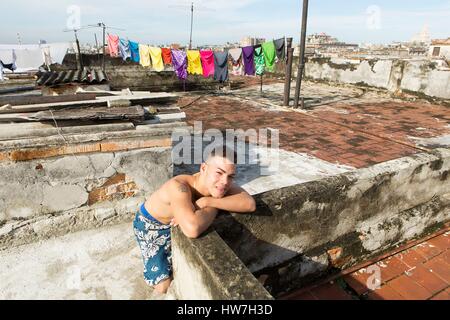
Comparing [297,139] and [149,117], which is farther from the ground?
[149,117]

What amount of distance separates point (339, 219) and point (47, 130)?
9.96 ft

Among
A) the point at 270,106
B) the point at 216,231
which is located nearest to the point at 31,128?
the point at 216,231

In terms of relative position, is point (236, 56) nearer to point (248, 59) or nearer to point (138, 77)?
point (248, 59)

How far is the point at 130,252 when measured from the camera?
318cm

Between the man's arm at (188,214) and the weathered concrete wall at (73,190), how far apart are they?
1.55m

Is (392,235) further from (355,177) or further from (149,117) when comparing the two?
(149,117)

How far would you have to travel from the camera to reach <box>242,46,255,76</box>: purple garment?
11.3 m

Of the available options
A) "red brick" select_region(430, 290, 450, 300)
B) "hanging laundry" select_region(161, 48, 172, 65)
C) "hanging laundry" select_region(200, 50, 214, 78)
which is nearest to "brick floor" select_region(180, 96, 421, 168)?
"hanging laundry" select_region(200, 50, 214, 78)

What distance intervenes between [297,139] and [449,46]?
136 ft

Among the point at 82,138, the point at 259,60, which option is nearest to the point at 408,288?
the point at 82,138

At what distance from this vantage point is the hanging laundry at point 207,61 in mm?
11453

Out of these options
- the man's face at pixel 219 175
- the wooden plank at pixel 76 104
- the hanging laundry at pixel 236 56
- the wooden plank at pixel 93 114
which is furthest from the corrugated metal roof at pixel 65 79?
the hanging laundry at pixel 236 56

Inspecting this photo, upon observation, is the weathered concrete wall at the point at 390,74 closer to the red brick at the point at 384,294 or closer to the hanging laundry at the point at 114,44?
the hanging laundry at the point at 114,44

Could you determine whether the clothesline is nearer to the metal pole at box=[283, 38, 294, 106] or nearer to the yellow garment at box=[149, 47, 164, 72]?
the yellow garment at box=[149, 47, 164, 72]
